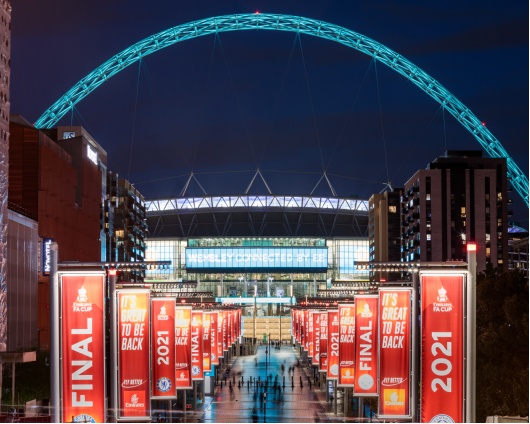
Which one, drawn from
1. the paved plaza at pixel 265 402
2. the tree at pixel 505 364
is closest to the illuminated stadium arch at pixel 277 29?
the paved plaza at pixel 265 402

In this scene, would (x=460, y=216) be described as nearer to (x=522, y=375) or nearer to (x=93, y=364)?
(x=522, y=375)

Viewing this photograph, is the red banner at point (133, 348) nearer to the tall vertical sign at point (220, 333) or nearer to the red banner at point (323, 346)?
the red banner at point (323, 346)

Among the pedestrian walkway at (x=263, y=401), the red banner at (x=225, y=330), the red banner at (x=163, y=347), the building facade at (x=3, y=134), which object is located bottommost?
the pedestrian walkway at (x=263, y=401)

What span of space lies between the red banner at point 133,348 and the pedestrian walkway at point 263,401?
4185cm

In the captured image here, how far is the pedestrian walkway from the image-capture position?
7738cm

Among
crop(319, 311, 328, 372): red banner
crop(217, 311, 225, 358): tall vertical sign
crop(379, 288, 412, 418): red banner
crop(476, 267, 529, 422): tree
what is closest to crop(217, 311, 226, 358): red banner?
crop(217, 311, 225, 358): tall vertical sign

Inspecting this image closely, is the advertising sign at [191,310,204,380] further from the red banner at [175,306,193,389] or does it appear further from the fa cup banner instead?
the fa cup banner

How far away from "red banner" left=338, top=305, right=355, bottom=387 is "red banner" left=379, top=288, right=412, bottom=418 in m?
24.9

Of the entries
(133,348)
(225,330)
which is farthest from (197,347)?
(133,348)

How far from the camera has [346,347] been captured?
57.4 meters

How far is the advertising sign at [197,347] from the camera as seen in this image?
65375 mm

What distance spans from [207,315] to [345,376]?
2047 centimetres

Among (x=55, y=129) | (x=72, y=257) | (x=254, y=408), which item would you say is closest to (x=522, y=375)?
(x=254, y=408)

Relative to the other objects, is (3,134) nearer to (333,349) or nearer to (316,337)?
(333,349)
